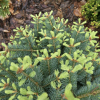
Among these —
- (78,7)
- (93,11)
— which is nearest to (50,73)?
(93,11)

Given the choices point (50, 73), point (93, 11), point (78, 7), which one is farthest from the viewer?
point (78, 7)

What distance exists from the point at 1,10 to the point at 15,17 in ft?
1.20

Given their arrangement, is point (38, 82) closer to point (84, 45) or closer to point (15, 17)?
point (84, 45)

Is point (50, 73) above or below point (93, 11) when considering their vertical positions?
below

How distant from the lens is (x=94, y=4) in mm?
1843

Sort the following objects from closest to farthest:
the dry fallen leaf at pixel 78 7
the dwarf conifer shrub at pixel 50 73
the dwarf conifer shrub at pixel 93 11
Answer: the dwarf conifer shrub at pixel 50 73, the dwarf conifer shrub at pixel 93 11, the dry fallen leaf at pixel 78 7

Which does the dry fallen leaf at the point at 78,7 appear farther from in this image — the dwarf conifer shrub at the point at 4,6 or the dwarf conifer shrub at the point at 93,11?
the dwarf conifer shrub at the point at 4,6

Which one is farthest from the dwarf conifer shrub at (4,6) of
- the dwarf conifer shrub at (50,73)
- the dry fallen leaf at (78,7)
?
the dry fallen leaf at (78,7)

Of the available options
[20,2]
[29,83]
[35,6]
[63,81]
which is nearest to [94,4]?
[35,6]

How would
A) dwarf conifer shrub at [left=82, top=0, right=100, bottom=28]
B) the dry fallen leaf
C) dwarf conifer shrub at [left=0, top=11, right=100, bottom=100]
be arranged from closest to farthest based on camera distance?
dwarf conifer shrub at [left=0, top=11, right=100, bottom=100] → dwarf conifer shrub at [left=82, top=0, right=100, bottom=28] → the dry fallen leaf

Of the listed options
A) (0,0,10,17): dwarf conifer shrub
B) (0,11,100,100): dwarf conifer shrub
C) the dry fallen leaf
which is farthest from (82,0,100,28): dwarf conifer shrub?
(0,0,10,17): dwarf conifer shrub

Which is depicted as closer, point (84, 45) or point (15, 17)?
point (84, 45)

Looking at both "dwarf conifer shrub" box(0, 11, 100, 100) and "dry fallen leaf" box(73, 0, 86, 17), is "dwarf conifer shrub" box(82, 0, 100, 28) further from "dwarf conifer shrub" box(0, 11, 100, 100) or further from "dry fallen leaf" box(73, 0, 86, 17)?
"dwarf conifer shrub" box(0, 11, 100, 100)

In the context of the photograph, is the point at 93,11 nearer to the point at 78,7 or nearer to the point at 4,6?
the point at 78,7
